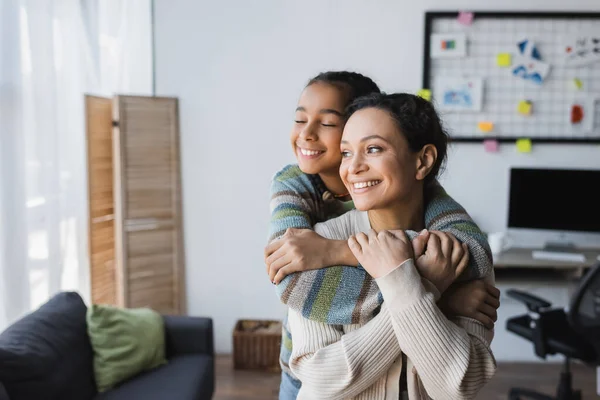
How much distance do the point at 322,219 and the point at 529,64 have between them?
8.73 feet

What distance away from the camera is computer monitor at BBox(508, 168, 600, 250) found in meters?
3.15

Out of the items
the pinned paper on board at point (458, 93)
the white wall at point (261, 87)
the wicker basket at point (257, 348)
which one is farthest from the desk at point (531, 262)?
the wicker basket at point (257, 348)

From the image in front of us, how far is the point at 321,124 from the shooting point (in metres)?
1.15

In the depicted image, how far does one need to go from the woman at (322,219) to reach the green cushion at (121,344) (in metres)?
1.37

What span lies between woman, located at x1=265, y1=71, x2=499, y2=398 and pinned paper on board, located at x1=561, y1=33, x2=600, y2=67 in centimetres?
261

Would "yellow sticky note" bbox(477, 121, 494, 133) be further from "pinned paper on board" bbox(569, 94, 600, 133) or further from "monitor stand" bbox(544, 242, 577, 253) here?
"monitor stand" bbox(544, 242, 577, 253)

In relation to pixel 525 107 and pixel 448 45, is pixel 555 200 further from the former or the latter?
pixel 448 45

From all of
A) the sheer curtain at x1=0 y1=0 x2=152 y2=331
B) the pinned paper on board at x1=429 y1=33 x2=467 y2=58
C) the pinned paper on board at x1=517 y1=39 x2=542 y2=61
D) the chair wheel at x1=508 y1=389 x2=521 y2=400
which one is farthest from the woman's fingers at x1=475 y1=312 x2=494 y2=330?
the pinned paper on board at x1=517 y1=39 x2=542 y2=61

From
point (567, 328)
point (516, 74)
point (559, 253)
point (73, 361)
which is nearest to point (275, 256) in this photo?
point (73, 361)

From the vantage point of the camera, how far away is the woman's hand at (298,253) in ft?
3.11

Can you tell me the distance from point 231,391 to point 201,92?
1.83 m

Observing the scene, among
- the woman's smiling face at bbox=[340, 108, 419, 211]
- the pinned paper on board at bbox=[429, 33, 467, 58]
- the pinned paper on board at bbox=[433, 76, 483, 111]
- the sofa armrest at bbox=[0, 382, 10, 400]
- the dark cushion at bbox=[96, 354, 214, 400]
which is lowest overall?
the dark cushion at bbox=[96, 354, 214, 400]

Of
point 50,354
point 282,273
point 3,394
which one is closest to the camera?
point 282,273

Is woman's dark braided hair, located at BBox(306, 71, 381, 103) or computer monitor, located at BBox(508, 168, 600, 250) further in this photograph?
computer monitor, located at BBox(508, 168, 600, 250)
